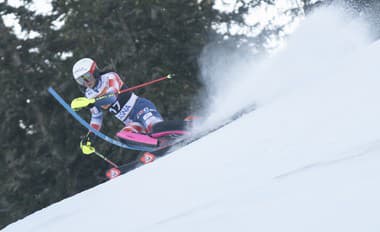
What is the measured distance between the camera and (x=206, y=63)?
15.7 metres

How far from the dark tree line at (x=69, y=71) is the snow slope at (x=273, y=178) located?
7.53 m

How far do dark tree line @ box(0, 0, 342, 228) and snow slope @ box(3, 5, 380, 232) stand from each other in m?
7.53

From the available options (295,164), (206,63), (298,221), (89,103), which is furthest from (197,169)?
(206,63)

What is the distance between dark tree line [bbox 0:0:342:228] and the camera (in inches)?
589

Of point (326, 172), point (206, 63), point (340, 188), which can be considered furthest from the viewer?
point (206, 63)

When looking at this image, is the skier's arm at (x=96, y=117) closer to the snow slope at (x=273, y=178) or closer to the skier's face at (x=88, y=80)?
the skier's face at (x=88, y=80)

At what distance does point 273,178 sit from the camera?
14.2 ft

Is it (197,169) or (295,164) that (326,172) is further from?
(197,169)

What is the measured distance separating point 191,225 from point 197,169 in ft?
5.48

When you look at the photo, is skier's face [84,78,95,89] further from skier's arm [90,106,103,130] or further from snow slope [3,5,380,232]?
snow slope [3,5,380,232]

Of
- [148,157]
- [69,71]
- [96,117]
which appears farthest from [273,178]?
[69,71]

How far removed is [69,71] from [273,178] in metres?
11.8

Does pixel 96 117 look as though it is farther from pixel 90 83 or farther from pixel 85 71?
pixel 85 71

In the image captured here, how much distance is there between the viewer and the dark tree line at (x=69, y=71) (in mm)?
14969
